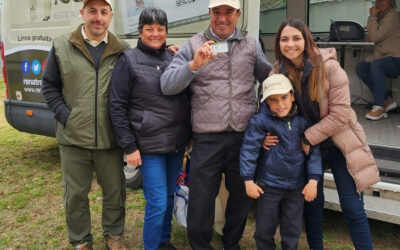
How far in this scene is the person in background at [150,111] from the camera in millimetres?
2344

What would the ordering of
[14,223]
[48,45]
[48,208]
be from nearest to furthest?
[14,223], [48,208], [48,45]

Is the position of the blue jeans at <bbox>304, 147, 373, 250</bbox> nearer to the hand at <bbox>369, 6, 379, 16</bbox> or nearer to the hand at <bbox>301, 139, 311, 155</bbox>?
the hand at <bbox>301, 139, 311, 155</bbox>

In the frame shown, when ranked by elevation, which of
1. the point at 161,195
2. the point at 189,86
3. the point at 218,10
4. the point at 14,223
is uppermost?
the point at 218,10

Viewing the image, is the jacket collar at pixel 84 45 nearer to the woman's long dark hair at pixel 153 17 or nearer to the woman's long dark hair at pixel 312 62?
the woman's long dark hair at pixel 153 17

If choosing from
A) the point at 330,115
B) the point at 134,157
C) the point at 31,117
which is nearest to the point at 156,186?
the point at 134,157

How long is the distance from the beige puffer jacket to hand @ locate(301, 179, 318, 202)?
20 cm

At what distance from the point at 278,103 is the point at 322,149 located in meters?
0.39

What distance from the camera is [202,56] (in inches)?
81.7

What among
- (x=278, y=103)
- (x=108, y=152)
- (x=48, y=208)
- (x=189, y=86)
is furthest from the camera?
(x=48, y=208)

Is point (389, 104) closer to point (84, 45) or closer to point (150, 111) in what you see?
point (150, 111)

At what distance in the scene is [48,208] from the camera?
3.74m

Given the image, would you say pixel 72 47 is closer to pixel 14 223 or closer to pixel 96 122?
pixel 96 122

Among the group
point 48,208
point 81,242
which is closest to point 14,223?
point 48,208

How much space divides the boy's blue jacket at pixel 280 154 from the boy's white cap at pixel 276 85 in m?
0.14
